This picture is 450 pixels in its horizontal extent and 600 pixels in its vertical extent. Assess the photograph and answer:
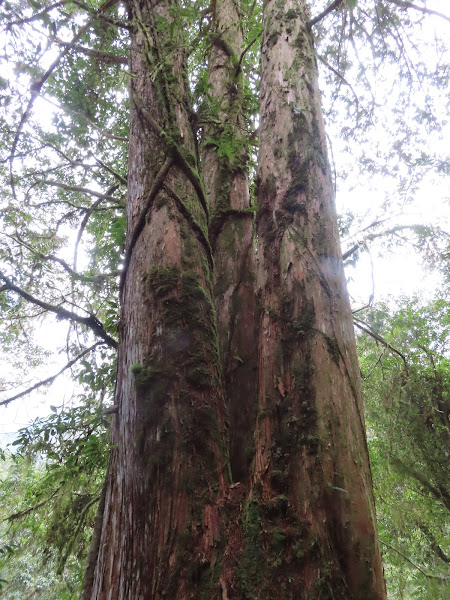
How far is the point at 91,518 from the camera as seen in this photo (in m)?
2.79

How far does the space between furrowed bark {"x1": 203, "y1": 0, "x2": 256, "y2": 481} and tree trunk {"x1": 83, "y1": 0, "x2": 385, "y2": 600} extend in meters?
0.01

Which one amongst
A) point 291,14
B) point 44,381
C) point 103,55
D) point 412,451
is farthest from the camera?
point 412,451

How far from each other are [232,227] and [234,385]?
1.07 meters

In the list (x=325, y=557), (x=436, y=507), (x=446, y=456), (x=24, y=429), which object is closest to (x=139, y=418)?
(x=325, y=557)

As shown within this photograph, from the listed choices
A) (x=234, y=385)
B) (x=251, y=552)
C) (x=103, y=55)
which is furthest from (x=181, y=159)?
(x=103, y=55)

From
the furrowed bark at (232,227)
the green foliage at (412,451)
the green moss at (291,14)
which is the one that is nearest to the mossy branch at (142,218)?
the furrowed bark at (232,227)

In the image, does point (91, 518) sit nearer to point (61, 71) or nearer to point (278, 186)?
point (278, 186)

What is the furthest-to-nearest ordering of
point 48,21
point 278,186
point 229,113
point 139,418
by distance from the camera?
1. point 229,113
2. point 48,21
3. point 278,186
4. point 139,418

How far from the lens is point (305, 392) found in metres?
1.39

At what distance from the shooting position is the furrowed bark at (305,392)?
1.16 metres

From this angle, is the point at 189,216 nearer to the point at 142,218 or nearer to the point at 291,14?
the point at 142,218

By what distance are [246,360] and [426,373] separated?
490 cm

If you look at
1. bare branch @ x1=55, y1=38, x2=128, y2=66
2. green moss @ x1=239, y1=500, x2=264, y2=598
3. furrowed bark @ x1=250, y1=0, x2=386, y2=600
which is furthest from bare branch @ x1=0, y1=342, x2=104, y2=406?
bare branch @ x1=55, y1=38, x2=128, y2=66

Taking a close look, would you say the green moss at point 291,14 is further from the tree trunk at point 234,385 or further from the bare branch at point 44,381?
the bare branch at point 44,381
